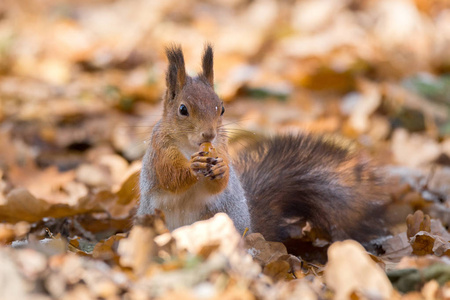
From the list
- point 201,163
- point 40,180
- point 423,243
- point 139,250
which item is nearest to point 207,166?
point 201,163

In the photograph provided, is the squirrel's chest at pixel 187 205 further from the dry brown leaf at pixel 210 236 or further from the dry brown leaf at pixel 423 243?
the dry brown leaf at pixel 423 243

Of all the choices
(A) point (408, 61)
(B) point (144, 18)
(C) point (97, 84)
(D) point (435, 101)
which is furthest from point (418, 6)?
(C) point (97, 84)

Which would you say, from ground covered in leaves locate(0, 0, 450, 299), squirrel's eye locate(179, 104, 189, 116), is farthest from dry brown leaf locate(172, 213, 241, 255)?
squirrel's eye locate(179, 104, 189, 116)

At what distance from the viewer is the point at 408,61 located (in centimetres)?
462

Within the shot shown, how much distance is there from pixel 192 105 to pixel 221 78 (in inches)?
111

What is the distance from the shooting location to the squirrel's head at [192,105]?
6.07ft

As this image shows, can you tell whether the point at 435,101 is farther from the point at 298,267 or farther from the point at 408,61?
the point at 298,267

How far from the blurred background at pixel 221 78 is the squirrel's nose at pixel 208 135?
1.35ft

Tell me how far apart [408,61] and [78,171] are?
9.55 feet

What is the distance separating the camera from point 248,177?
2.24 metres

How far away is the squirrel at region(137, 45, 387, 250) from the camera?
6.09 ft

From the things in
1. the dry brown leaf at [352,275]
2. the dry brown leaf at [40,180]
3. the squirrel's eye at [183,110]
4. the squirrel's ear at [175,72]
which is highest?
the squirrel's ear at [175,72]

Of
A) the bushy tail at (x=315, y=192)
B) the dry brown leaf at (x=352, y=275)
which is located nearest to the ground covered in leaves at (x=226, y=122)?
the dry brown leaf at (x=352, y=275)

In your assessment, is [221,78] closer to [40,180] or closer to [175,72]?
[40,180]
